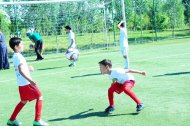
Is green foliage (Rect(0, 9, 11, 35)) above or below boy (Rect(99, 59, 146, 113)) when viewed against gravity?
above

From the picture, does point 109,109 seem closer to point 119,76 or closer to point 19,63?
point 119,76

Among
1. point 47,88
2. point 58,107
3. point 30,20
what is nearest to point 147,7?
point 30,20

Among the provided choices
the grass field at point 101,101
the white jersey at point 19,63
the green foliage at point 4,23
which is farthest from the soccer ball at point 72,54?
the green foliage at point 4,23

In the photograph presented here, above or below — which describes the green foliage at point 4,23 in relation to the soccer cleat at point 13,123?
above

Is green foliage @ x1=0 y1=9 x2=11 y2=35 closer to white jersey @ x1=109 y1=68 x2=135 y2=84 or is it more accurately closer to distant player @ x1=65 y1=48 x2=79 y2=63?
distant player @ x1=65 y1=48 x2=79 y2=63

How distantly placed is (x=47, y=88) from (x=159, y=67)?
4.88 m

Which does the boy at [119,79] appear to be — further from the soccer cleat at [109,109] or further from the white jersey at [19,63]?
the white jersey at [19,63]

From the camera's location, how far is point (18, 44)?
6.77 metres

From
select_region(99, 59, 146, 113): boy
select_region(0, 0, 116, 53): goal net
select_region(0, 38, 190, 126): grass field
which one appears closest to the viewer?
select_region(0, 38, 190, 126): grass field

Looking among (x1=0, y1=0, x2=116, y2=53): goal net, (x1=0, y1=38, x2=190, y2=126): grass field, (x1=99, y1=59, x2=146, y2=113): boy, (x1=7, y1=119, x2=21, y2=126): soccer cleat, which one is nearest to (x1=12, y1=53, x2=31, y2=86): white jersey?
(x1=7, y1=119, x2=21, y2=126): soccer cleat

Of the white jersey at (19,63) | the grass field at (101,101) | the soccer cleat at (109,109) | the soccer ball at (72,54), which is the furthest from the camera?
the soccer ball at (72,54)

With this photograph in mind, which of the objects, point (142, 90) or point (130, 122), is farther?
point (142, 90)

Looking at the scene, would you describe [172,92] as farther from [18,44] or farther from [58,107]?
[18,44]

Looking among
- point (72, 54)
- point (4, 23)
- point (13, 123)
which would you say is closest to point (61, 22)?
point (4, 23)
